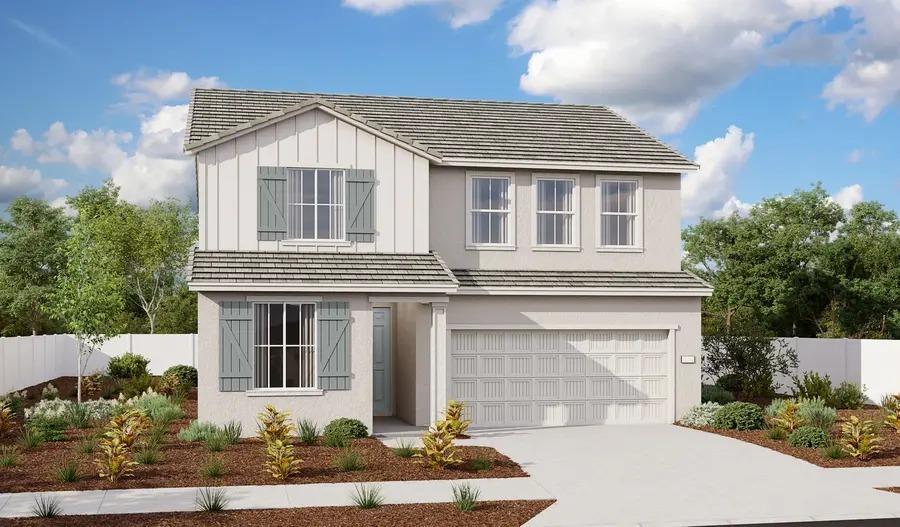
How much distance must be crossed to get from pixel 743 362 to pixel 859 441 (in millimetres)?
9261

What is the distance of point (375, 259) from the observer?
20672mm

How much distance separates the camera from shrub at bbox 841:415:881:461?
55.5ft

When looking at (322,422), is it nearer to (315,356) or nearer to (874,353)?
(315,356)

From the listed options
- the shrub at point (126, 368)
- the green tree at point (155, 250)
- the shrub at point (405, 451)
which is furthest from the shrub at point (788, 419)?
the green tree at point (155, 250)

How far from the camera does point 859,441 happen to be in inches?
669

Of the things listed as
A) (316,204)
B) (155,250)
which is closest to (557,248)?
(316,204)

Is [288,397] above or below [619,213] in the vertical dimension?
below

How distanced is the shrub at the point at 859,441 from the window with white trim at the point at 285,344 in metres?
10.2

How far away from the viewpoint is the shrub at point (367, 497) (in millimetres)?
12680

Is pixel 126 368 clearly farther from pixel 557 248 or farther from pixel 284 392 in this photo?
pixel 557 248

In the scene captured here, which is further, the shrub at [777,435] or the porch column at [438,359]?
the porch column at [438,359]

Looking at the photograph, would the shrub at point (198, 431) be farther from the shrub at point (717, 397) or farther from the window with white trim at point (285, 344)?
the shrub at point (717, 397)

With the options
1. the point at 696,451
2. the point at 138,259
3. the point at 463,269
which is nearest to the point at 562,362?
the point at 463,269

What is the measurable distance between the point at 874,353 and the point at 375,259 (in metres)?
16.0
